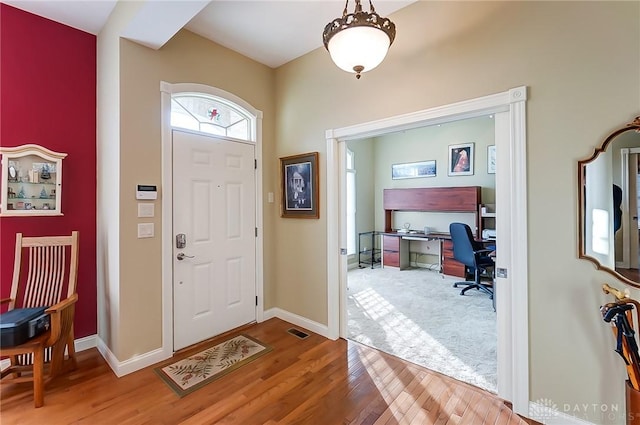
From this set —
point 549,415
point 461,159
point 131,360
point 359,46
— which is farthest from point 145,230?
point 461,159

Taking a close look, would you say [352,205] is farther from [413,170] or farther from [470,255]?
[470,255]

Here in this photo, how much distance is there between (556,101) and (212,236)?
9.85 feet

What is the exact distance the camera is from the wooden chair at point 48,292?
2.15 m

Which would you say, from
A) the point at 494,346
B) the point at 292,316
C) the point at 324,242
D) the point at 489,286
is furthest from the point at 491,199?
the point at 292,316

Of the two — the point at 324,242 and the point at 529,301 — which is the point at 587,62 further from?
the point at 324,242

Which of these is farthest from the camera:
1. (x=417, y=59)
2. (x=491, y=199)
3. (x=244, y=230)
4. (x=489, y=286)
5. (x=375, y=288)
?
(x=491, y=199)

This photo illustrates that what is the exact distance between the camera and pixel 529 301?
1.87 metres

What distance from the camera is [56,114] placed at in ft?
8.34

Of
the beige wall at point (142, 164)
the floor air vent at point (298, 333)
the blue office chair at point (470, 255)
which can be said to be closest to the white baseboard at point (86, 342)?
the beige wall at point (142, 164)

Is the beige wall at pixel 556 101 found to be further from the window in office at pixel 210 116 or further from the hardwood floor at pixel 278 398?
the window in office at pixel 210 116

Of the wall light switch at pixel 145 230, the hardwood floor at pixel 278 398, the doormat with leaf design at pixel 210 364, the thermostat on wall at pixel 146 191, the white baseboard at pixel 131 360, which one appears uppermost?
the thermostat on wall at pixel 146 191

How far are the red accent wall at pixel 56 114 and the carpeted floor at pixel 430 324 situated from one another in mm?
2848

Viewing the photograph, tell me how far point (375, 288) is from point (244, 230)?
2.56 m

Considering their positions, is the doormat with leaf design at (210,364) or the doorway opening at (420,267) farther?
the doorway opening at (420,267)
